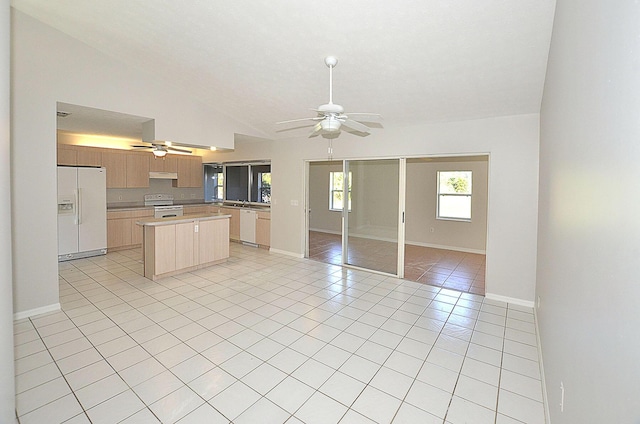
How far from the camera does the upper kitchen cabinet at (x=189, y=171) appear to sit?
324 inches

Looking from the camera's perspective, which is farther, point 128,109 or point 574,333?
point 128,109

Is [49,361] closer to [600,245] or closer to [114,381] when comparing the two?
[114,381]

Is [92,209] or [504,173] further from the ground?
[504,173]

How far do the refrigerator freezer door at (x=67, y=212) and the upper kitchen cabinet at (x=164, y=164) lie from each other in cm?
186

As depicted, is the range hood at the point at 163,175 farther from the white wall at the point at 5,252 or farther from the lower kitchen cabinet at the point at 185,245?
the white wall at the point at 5,252

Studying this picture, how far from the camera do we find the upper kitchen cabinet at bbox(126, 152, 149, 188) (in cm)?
715

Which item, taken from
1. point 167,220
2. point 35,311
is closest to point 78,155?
point 167,220

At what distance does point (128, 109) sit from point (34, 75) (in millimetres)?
1022

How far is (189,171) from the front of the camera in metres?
8.45

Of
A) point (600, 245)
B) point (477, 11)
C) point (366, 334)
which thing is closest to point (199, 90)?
point (477, 11)

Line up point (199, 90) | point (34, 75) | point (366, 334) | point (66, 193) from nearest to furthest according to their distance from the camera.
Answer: point (366, 334)
point (34, 75)
point (199, 90)
point (66, 193)

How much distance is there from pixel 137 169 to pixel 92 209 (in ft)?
5.07

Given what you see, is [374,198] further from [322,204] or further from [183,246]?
[322,204]

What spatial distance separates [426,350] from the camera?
9.68 ft
